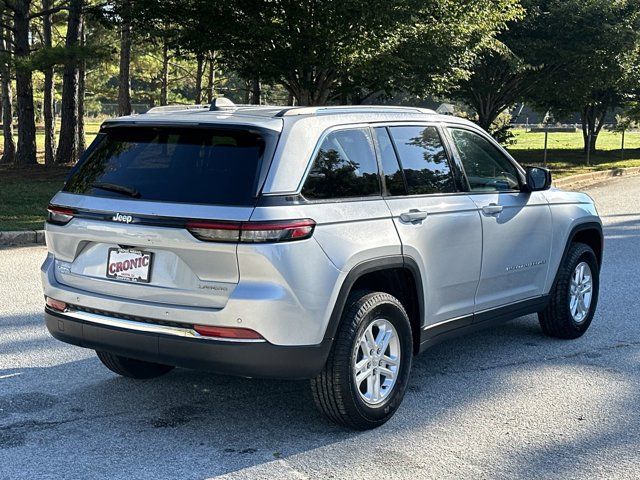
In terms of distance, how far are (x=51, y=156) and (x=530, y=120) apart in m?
98.0

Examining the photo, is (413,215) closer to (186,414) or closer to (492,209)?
(492,209)

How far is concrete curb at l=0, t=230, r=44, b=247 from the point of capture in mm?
11250

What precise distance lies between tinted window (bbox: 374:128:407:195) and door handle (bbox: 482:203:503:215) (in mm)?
819

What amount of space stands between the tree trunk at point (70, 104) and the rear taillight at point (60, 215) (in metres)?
18.1

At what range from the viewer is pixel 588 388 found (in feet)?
18.0

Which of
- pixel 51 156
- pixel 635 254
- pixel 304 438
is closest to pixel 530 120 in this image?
pixel 51 156

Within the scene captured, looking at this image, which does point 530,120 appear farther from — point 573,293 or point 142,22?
point 573,293

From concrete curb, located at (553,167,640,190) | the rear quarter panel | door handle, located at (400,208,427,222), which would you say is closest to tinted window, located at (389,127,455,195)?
door handle, located at (400,208,427,222)

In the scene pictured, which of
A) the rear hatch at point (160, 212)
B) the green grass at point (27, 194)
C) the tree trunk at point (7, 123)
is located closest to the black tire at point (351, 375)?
the rear hatch at point (160, 212)

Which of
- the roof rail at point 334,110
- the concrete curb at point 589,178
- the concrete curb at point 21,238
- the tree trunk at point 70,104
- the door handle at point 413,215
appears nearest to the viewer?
the roof rail at point 334,110

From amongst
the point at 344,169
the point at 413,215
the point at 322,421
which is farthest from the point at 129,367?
the point at 413,215

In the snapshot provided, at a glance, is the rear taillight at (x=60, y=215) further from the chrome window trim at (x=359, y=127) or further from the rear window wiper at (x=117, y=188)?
the chrome window trim at (x=359, y=127)

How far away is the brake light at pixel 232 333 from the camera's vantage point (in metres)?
4.15

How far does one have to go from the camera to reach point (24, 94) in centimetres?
2220
